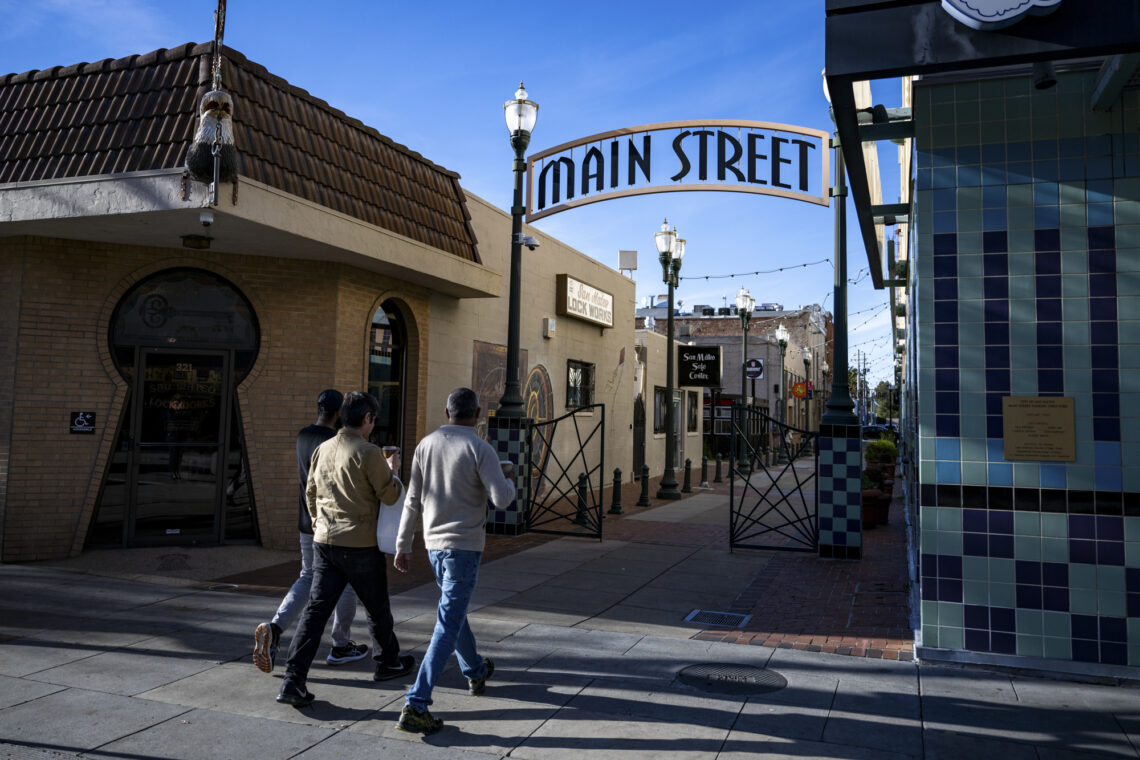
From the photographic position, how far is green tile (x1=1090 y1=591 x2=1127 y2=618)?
5.29 metres

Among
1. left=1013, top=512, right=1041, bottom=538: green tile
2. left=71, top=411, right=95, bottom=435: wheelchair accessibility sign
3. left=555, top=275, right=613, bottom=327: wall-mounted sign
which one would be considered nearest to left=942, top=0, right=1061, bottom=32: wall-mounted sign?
left=1013, top=512, right=1041, bottom=538: green tile

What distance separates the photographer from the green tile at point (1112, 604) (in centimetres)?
529

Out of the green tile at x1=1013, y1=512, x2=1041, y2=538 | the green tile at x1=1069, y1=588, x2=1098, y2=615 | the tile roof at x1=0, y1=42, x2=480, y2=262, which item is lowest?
the green tile at x1=1069, y1=588, x2=1098, y2=615

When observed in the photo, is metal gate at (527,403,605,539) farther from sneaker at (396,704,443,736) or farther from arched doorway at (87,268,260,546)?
sneaker at (396,704,443,736)

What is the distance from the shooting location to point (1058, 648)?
17.7 ft

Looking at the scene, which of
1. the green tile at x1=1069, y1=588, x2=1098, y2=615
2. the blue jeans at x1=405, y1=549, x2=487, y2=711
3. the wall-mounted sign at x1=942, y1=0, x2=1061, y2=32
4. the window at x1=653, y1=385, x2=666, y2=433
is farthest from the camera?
the window at x1=653, y1=385, x2=666, y2=433

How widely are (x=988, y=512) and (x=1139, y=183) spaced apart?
7.89 ft

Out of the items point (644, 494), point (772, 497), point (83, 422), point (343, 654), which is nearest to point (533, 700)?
point (343, 654)

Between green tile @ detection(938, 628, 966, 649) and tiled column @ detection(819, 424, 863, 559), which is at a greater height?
tiled column @ detection(819, 424, 863, 559)

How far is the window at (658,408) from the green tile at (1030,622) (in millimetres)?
18615

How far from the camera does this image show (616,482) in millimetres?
14969

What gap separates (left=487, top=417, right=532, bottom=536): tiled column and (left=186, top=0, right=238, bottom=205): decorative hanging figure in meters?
5.19

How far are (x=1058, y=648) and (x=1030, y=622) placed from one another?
224mm

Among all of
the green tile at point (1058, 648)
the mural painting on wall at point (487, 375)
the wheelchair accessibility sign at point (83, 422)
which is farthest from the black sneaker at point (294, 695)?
the mural painting on wall at point (487, 375)
